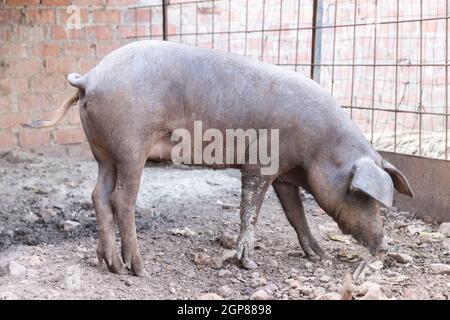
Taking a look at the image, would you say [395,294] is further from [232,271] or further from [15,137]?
[15,137]

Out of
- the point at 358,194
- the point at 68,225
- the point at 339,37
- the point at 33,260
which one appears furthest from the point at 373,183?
the point at 339,37

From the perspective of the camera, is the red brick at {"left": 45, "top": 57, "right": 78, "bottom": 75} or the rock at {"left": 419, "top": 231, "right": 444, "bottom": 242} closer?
the rock at {"left": 419, "top": 231, "right": 444, "bottom": 242}

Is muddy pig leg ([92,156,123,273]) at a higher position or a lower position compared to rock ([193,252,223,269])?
higher

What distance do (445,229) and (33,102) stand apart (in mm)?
4506

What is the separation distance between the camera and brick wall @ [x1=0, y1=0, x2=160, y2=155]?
7.07 meters

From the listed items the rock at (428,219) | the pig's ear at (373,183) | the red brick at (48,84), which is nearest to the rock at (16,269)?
the pig's ear at (373,183)

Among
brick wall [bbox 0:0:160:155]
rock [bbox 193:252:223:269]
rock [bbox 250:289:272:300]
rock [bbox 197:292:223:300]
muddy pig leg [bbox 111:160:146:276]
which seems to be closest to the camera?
rock [bbox 197:292:223:300]

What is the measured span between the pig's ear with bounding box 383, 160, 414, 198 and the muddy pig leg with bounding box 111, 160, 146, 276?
158cm

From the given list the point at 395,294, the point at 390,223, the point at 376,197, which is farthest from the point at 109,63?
the point at 390,223

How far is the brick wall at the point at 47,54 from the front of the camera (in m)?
7.07

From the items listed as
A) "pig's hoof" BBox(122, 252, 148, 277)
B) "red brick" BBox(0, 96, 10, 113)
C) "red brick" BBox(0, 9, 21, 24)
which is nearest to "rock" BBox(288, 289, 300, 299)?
"pig's hoof" BBox(122, 252, 148, 277)

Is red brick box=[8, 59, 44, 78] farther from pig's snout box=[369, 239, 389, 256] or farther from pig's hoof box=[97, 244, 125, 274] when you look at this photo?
pig's snout box=[369, 239, 389, 256]

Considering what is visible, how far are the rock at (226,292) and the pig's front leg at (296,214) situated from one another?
93 cm
